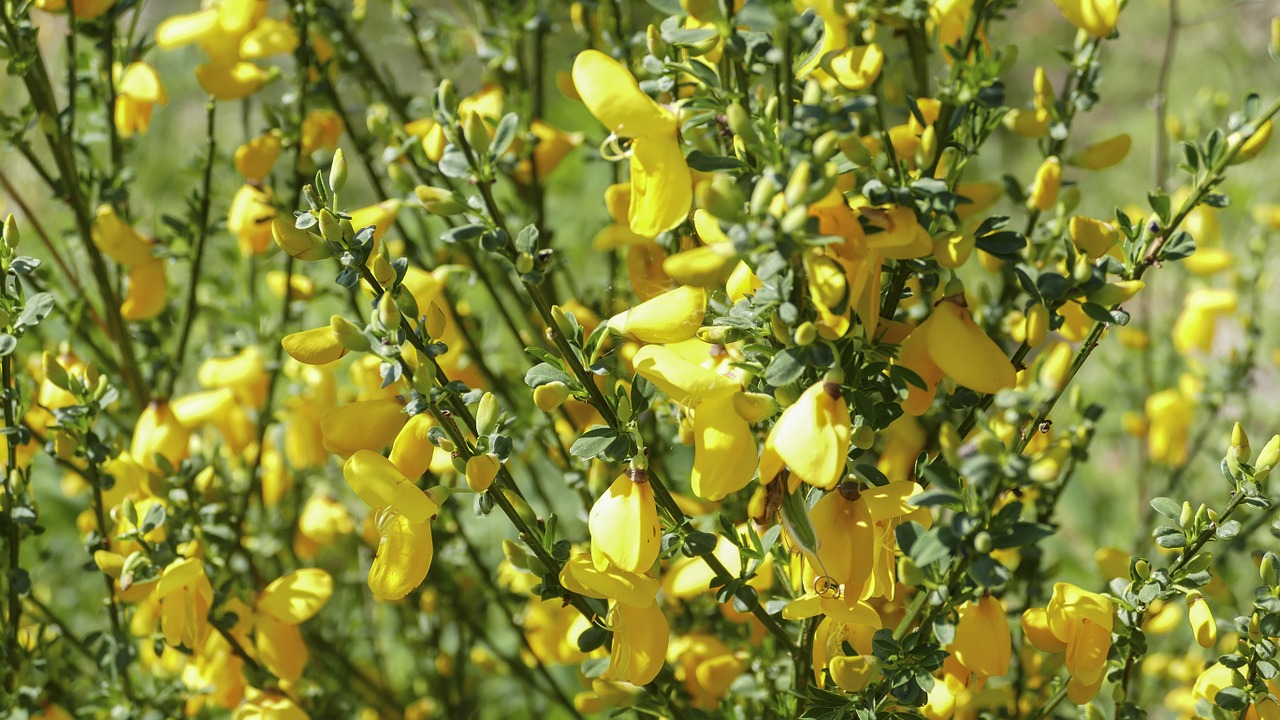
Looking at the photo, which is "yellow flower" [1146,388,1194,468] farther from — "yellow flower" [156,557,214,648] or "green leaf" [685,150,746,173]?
"yellow flower" [156,557,214,648]

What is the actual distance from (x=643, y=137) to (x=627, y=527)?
24 cm

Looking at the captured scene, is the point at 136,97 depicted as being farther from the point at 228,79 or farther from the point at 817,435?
the point at 817,435

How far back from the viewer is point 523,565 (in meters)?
0.75

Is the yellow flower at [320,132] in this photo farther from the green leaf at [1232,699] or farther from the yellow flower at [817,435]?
the green leaf at [1232,699]

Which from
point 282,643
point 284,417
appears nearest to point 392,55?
point 284,417

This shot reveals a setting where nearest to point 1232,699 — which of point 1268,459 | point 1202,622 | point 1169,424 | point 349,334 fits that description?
point 1202,622

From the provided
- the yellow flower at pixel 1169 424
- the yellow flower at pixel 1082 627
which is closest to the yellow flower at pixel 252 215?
the yellow flower at pixel 1082 627

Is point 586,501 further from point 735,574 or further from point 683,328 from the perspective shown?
point 683,328

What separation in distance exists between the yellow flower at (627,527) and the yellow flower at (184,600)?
36cm

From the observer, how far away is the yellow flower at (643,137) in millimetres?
638

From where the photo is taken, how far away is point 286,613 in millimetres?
906

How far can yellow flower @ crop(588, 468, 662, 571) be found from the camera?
2.05ft

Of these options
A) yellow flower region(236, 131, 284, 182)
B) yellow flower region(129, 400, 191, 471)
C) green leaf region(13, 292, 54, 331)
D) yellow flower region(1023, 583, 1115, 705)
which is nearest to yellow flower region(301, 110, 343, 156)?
yellow flower region(236, 131, 284, 182)

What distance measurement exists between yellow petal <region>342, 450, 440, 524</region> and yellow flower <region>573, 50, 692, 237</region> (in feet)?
0.70
